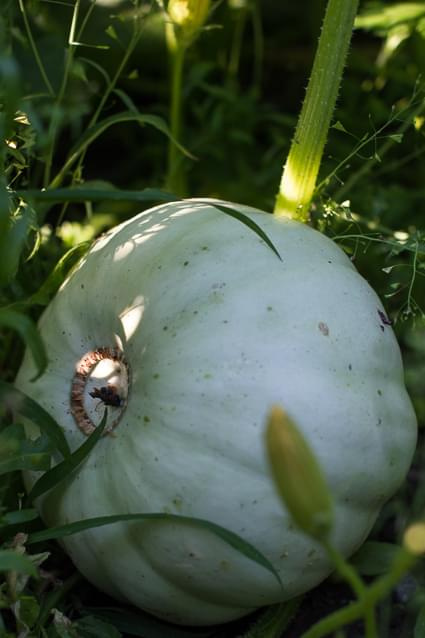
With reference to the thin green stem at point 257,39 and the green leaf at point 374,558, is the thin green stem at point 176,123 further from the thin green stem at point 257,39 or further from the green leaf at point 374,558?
the green leaf at point 374,558

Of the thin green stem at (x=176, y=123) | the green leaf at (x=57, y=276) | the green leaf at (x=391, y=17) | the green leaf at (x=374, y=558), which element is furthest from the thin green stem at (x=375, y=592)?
the green leaf at (x=391, y=17)

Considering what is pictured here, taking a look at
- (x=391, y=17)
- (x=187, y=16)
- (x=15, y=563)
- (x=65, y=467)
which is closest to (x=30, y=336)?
(x=15, y=563)

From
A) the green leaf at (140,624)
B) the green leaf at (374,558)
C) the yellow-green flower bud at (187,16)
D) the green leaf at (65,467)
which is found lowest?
the green leaf at (140,624)

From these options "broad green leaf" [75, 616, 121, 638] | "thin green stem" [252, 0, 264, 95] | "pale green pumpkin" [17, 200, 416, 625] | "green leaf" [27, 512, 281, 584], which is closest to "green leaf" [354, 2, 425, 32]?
"thin green stem" [252, 0, 264, 95]

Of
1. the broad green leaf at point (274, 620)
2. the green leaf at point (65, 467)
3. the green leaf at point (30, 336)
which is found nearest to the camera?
the green leaf at point (30, 336)

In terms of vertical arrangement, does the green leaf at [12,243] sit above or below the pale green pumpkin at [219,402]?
above

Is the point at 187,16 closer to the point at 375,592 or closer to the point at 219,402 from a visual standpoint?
the point at 219,402

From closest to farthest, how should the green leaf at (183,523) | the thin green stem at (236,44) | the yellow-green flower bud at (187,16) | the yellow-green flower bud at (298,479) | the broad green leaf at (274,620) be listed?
the yellow-green flower bud at (298,479)
the green leaf at (183,523)
the broad green leaf at (274,620)
the yellow-green flower bud at (187,16)
the thin green stem at (236,44)
